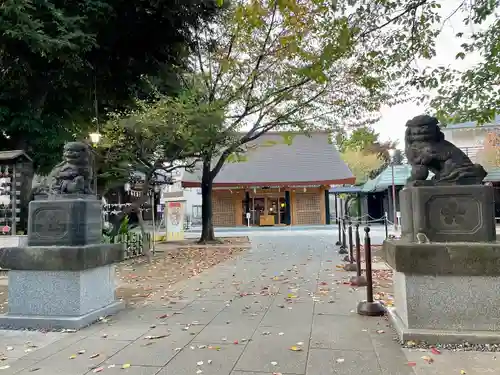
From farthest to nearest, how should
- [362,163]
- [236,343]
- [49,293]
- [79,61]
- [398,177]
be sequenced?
1. [362,163]
2. [398,177]
3. [79,61]
4. [49,293]
5. [236,343]

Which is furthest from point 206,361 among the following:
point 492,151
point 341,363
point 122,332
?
point 492,151

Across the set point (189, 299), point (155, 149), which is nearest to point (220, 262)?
point (155, 149)

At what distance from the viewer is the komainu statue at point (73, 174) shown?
493cm

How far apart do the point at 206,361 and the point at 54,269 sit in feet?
7.67

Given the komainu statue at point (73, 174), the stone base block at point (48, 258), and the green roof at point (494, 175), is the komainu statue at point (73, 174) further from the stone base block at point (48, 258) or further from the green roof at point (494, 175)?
the green roof at point (494, 175)

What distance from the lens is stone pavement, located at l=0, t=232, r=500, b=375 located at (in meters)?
3.26

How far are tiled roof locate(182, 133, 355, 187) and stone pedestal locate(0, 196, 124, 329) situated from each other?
21.6m

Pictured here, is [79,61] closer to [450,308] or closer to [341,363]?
[341,363]

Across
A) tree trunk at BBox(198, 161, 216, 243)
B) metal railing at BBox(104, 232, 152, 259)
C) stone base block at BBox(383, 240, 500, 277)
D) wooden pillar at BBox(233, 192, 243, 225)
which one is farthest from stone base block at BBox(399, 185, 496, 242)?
wooden pillar at BBox(233, 192, 243, 225)

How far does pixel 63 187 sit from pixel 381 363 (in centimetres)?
407

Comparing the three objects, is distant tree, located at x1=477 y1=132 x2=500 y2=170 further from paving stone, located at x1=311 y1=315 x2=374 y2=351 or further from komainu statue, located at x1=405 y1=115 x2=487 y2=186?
paving stone, located at x1=311 y1=315 x2=374 y2=351

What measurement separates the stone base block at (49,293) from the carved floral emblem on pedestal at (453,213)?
408cm

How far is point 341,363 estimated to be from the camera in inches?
131

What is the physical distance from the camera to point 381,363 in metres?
3.30
